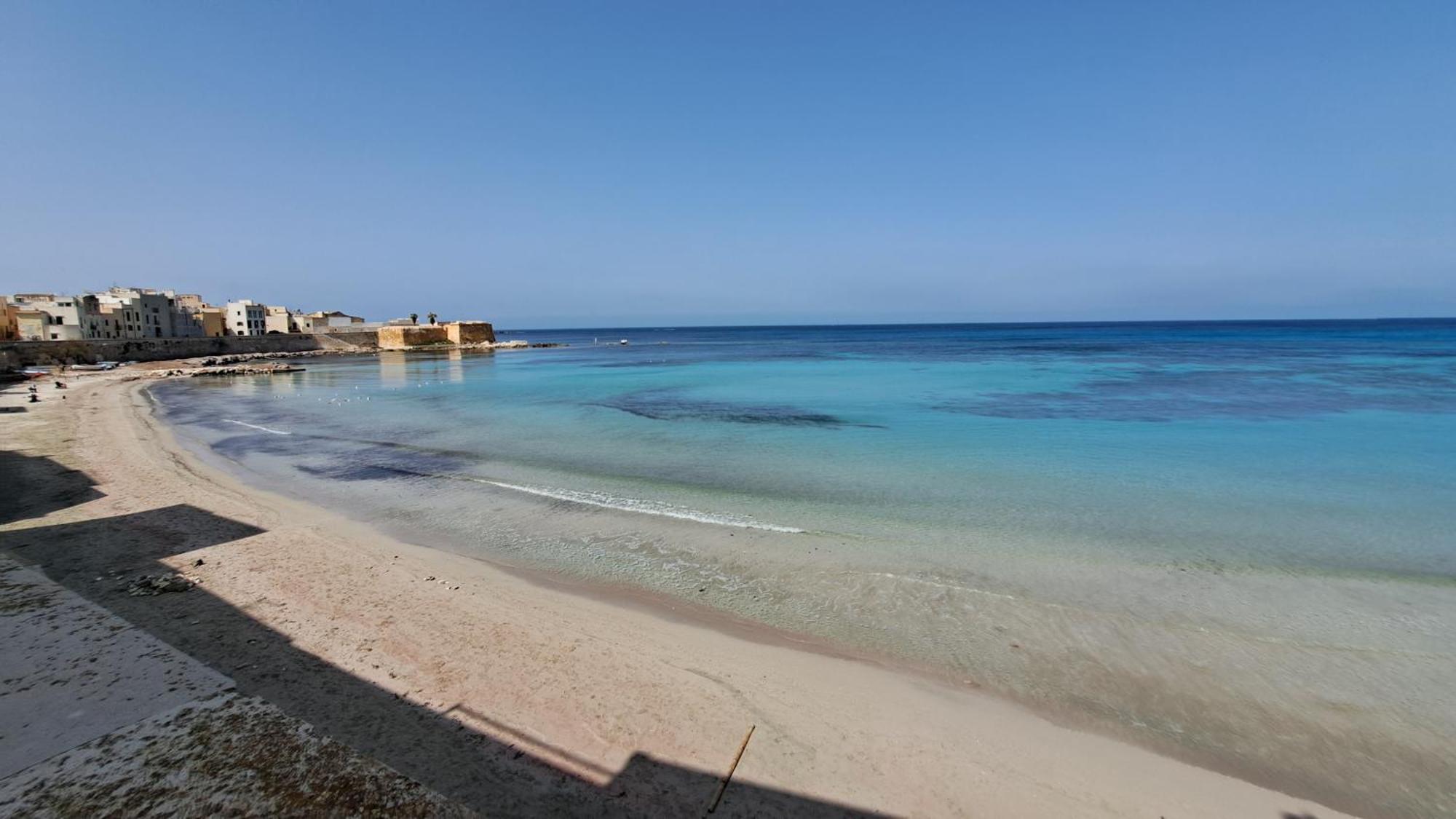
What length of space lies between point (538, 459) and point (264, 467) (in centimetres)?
616

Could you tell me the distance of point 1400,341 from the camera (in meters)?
74.6

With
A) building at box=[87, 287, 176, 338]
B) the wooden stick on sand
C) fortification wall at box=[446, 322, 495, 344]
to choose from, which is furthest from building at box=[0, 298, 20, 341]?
the wooden stick on sand

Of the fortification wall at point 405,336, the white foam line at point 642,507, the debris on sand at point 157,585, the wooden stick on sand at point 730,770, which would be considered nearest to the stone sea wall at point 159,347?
the fortification wall at point 405,336

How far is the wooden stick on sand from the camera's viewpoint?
11.7 ft

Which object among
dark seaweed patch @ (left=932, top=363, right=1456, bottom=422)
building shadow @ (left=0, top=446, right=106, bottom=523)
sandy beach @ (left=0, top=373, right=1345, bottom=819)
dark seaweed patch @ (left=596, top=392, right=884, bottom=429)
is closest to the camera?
sandy beach @ (left=0, top=373, right=1345, bottom=819)

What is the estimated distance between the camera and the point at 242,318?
73.3 meters

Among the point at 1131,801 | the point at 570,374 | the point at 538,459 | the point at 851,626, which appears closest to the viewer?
the point at 1131,801

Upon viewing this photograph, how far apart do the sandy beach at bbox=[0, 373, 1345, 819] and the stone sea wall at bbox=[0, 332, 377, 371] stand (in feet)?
155

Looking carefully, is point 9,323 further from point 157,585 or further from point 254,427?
point 157,585

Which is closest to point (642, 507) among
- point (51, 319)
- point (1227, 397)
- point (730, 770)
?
point (730, 770)

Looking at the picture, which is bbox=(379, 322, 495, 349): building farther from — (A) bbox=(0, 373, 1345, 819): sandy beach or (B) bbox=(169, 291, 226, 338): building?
(A) bbox=(0, 373, 1345, 819): sandy beach

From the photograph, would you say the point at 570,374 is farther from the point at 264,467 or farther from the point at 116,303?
the point at 116,303

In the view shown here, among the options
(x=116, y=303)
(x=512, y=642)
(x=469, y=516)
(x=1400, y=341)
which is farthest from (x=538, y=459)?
(x=1400, y=341)

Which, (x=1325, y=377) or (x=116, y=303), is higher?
(x=116, y=303)
